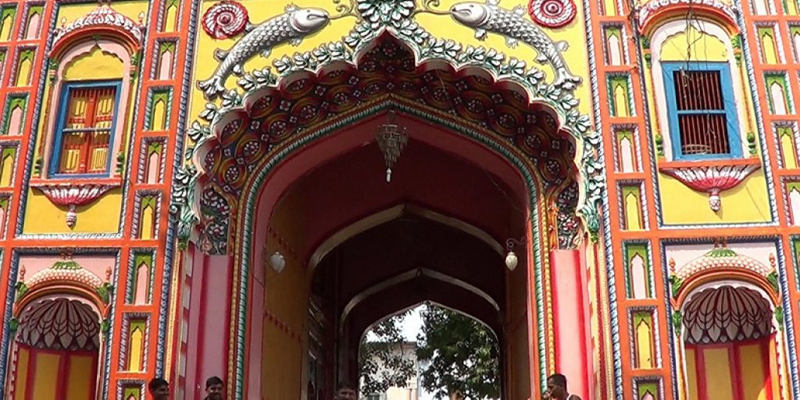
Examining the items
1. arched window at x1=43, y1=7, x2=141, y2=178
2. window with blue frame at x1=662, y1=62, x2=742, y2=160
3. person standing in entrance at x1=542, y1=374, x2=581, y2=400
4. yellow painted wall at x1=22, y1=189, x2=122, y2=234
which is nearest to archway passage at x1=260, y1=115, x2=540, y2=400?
window with blue frame at x1=662, y1=62, x2=742, y2=160

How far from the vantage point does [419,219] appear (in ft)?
43.8

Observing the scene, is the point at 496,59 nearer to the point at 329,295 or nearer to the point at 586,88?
the point at 586,88

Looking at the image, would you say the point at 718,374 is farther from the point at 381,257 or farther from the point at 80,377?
the point at 381,257

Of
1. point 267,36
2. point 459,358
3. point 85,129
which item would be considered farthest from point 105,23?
point 459,358

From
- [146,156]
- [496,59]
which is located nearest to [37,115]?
[146,156]

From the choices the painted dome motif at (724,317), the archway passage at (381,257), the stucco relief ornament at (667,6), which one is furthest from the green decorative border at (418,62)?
the painted dome motif at (724,317)

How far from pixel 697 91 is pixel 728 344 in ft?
7.86

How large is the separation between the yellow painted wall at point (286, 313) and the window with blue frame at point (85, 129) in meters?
2.03

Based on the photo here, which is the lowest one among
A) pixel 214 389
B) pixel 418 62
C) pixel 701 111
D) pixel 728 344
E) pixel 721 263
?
pixel 214 389

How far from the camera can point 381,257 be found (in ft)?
48.6

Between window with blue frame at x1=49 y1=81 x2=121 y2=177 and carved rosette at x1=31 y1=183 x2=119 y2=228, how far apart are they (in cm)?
20

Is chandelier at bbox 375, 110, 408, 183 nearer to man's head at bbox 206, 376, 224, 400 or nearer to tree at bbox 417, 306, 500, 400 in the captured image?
man's head at bbox 206, 376, 224, 400

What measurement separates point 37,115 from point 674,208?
6.15 meters

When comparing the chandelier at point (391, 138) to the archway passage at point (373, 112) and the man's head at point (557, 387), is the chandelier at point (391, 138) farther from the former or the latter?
the man's head at point (557, 387)
